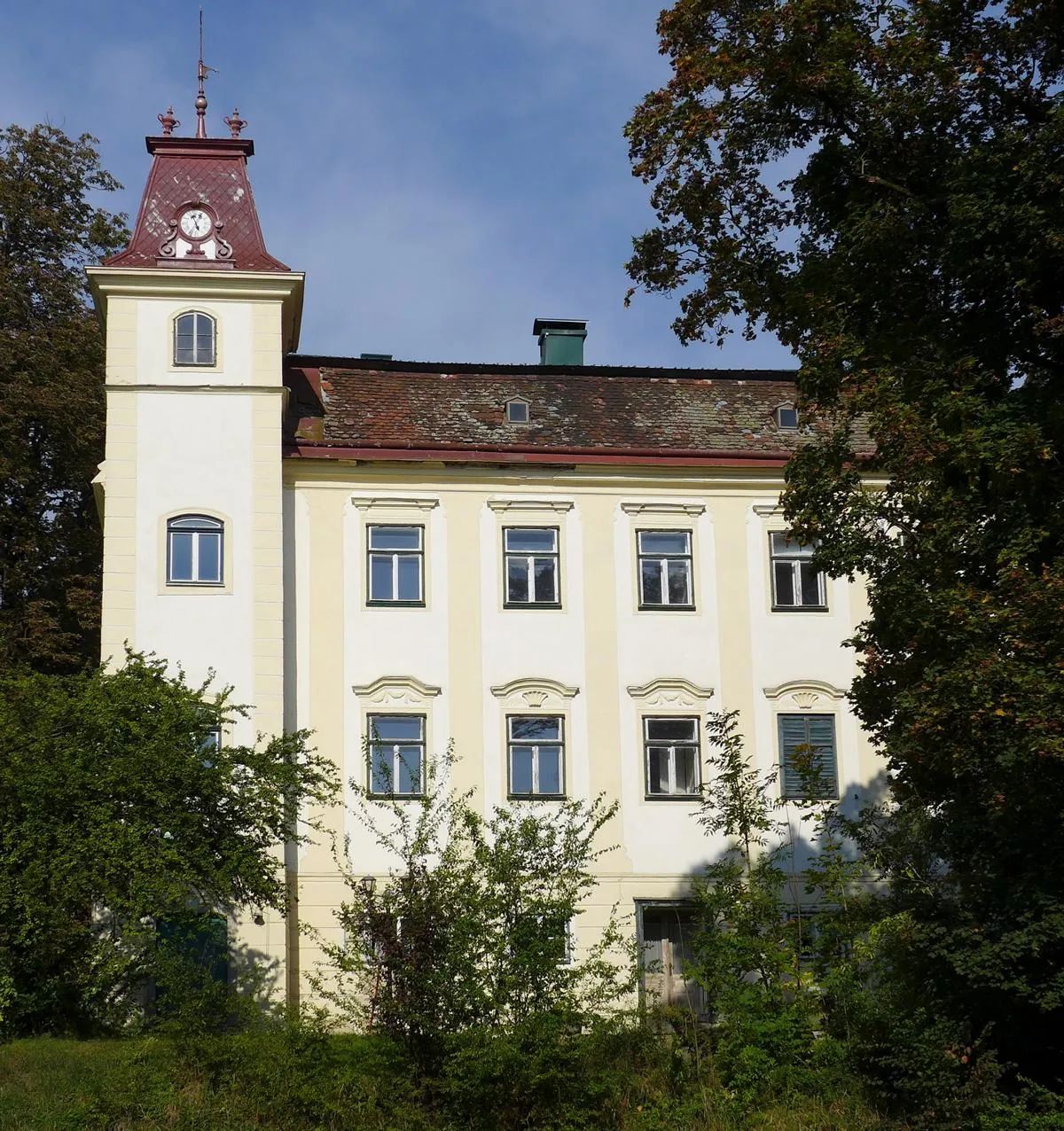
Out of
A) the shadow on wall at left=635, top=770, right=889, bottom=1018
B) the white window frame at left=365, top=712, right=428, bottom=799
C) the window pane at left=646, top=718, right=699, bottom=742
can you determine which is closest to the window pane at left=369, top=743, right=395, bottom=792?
the white window frame at left=365, top=712, right=428, bottom=799

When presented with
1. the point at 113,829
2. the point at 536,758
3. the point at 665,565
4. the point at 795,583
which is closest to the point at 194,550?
the point at 536,758

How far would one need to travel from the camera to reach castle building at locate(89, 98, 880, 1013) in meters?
28.3

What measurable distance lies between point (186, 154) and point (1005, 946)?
66.2ft

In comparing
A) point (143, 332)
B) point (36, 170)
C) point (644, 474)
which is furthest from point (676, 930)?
point (36, 170)

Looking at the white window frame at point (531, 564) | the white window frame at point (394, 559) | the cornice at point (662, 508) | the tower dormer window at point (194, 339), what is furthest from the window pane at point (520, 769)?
the tower dormer window at point (194, 339)

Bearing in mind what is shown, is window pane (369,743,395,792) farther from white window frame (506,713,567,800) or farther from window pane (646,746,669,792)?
window pane (646,746,669,792)

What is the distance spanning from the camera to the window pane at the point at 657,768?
29125 millimetres

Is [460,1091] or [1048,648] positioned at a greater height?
[1048,648]

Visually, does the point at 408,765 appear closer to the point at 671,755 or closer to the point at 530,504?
the point at 671,755

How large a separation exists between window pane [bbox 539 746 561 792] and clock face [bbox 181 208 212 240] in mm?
9935

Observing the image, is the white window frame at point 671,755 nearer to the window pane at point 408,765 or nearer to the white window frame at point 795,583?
the white window frame at point 795,583

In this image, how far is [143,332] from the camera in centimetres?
2922

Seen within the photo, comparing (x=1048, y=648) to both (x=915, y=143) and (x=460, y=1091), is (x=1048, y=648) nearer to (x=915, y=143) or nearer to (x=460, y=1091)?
(x=915, y=143)

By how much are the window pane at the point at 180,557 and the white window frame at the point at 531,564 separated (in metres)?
4.93
